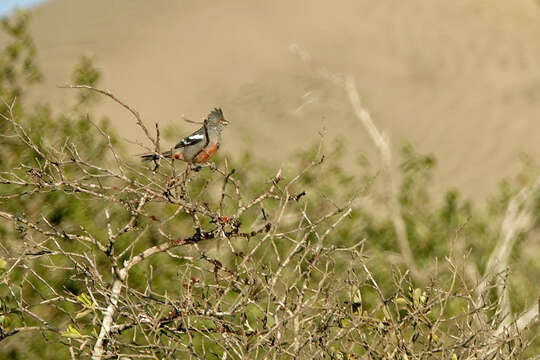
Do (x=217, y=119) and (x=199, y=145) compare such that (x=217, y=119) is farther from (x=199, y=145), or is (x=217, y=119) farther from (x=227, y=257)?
(x=227, y=257)

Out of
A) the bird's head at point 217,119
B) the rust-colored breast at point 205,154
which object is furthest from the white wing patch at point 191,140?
the bird's head at point 217,119

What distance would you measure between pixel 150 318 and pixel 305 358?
737mm

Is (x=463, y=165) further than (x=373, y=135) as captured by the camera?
Yes

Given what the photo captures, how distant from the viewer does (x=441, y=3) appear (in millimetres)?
59219

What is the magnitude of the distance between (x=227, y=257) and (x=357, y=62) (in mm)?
46262

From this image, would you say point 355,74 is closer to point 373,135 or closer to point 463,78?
point 463,78

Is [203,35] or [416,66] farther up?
[203,35]

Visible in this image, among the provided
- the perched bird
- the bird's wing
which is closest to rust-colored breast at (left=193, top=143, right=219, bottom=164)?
the perched bird

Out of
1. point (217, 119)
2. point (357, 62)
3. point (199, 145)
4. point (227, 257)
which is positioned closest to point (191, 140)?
point (199, 145)

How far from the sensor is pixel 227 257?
8969 mm

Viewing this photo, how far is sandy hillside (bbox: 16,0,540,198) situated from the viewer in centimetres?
3906

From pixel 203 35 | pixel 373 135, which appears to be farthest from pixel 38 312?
pixel 203 35

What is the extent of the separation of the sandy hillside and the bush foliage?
1697cm

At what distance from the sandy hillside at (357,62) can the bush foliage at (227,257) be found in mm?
16968
